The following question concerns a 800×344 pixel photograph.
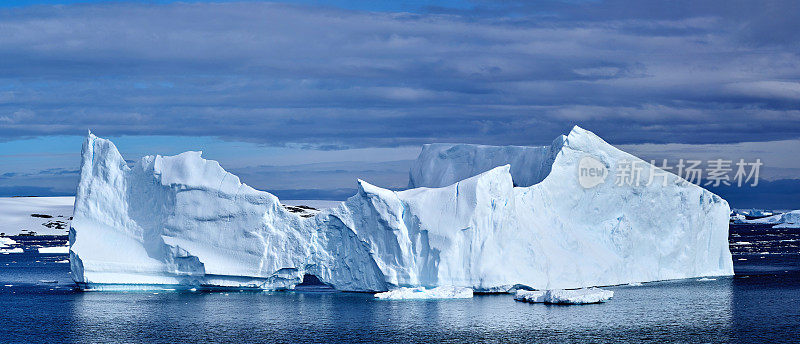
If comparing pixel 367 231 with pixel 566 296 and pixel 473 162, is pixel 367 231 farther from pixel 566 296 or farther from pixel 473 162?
pixel 473 162

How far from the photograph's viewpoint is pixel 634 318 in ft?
74.4

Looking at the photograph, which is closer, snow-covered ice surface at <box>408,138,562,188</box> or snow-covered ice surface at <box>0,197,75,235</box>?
snow-covered ice surface at <box>408,138,562,188</box>

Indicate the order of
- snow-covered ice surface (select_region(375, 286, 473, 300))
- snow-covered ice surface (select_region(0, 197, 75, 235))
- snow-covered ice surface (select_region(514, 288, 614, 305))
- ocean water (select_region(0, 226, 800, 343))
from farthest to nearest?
snow-covered ice surface (select_region(0, 197, 75, 235)), snow-covered ice surface (select_region(375, 286, 473, 300)), snow-covered ice surface (select_region(514, 288, 614, 305)), ocean water (select_region(0, 226, 800, 343))

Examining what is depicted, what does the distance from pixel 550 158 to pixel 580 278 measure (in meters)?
5.55

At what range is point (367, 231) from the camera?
26250mm

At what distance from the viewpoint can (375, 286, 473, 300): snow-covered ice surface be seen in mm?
25953

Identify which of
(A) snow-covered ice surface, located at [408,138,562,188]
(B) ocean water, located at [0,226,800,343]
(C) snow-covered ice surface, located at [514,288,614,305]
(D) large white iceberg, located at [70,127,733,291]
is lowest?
(B) ocean water, located at [0,226,800,343]

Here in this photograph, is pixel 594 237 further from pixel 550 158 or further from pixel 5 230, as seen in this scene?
pixel 5 230

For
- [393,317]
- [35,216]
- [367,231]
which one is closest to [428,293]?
[367,231]

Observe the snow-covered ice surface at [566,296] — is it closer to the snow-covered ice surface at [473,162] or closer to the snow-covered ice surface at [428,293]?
the snow-covered ice surface at [428,293]

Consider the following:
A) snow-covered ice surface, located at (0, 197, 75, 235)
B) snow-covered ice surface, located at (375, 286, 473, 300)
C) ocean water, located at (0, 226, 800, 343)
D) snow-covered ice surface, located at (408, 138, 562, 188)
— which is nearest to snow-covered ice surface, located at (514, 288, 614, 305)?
ocean water, located at (0, 226, 800, 343)

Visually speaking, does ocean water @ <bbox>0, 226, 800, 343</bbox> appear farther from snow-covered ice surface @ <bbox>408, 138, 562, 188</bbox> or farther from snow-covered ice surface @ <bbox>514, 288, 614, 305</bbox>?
snow-covered ice surface @ <bbox>408, 138, 562, 188</bbox>

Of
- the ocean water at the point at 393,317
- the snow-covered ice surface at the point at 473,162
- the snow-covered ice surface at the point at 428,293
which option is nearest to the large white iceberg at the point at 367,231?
the snow-covered ice surface at the point at 428,293

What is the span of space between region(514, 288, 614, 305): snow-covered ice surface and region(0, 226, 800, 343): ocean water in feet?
1.09
